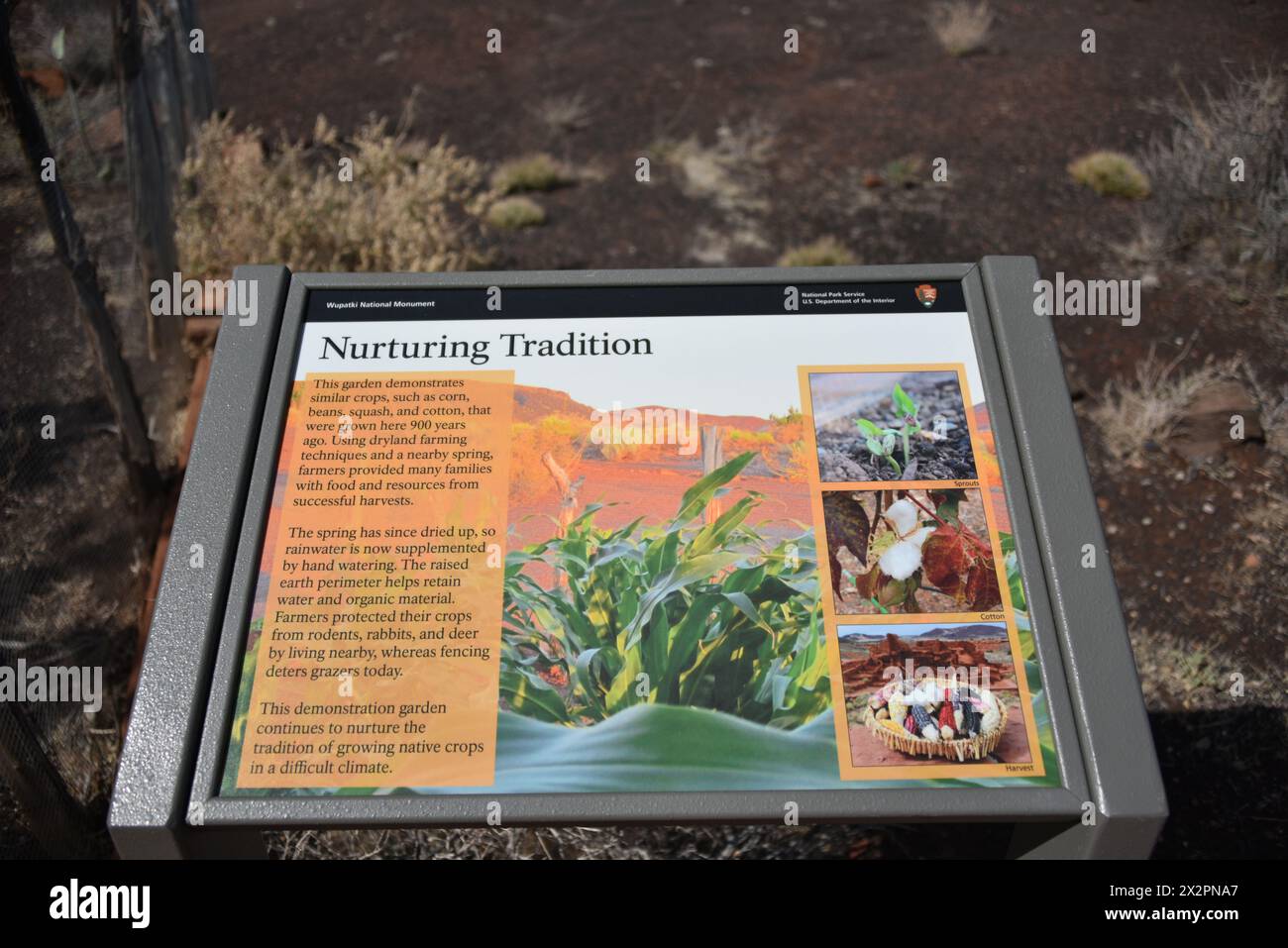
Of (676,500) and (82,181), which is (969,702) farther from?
(82,181)

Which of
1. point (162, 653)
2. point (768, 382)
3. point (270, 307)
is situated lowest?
point (162, 653)

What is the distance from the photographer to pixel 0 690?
2.56 metres

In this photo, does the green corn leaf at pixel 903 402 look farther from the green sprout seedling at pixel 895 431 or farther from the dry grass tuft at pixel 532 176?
the dry grass tuft at pixel 532 176

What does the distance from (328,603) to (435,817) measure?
49 centimetres

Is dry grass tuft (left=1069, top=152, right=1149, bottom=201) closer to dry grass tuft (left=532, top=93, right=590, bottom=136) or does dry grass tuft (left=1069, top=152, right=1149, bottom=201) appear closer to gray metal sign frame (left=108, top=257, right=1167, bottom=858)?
dry grass tuft (left=532, top=93, right=590, bottom=136)

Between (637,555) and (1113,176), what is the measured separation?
195 inches

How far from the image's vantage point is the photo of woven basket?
6.18 ft

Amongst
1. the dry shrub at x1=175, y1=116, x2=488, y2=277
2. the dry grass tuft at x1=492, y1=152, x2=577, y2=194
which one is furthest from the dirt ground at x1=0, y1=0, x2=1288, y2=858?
the dry shrub at x1=175, y1=116, x2=488, y2=277

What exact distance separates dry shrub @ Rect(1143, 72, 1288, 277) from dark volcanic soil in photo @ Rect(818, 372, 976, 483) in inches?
146

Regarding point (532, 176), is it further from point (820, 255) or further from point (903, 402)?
point (903, 402)

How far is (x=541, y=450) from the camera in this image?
2.20 m

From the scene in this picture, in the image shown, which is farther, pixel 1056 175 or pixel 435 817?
pixel 1056 175

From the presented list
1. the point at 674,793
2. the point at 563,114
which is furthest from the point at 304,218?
the point at 674,793
